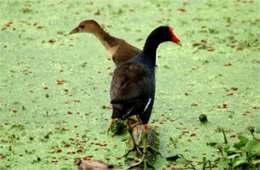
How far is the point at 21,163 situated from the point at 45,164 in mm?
124

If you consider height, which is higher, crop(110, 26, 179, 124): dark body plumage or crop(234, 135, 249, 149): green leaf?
crop(110, 26, 179, 124): dark body plumage

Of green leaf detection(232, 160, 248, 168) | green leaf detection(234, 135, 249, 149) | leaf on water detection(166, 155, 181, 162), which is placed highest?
green leaf detection(234, 135, 249, 149)

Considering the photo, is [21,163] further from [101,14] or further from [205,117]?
[101,14]

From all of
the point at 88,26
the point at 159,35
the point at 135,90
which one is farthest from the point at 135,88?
the point at 88,26

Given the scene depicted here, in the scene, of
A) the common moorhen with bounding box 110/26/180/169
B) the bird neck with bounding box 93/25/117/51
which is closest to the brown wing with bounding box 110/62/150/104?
the common moorhen with bounding box 110/26/180/169

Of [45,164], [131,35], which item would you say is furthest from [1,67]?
[45,164]

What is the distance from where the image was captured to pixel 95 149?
383cm

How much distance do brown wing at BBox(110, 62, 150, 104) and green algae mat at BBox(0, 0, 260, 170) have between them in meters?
0.35

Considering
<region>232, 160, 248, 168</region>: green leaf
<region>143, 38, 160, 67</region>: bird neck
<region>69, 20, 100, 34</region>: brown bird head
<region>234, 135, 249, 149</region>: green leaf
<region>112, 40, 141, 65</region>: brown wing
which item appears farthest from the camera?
<region>69, 20, 100, 34</region>: brown bird head

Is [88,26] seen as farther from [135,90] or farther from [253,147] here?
[253,147]

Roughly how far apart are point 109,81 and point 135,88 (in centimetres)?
108

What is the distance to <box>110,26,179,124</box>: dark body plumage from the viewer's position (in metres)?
3.61

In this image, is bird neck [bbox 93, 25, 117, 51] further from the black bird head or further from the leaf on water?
the leaf on water

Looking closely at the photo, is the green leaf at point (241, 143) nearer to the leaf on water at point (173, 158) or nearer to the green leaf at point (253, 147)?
the green leaf at point (253, 147)
